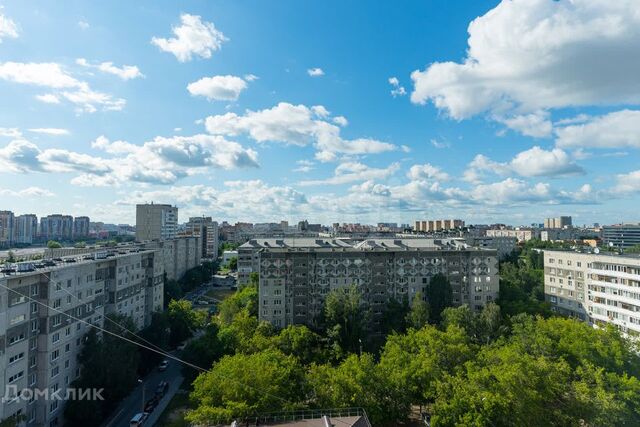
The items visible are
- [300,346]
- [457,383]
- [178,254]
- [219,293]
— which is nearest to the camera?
[457,383]

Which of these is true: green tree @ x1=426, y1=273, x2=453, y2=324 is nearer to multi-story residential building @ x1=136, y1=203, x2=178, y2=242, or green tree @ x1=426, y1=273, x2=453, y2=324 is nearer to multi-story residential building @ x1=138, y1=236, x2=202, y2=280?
multi-story residential building @ x1=138, y1=236, x2=202, y2=280

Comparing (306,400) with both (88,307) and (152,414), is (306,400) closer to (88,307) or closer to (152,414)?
(152,414)

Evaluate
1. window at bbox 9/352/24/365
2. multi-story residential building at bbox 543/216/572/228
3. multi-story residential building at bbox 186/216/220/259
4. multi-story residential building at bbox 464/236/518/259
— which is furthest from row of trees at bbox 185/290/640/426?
multi-story residential building at bbox 543/216/572/228

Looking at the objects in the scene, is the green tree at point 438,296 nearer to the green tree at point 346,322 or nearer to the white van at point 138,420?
the green tree at point 346,322

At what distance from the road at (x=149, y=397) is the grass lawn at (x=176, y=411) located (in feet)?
1.22

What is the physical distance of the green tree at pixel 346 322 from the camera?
3252 centimetres

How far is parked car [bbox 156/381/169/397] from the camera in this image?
2867 cm

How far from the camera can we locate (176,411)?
26188mm

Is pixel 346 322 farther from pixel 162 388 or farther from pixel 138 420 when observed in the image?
pixel 138 420

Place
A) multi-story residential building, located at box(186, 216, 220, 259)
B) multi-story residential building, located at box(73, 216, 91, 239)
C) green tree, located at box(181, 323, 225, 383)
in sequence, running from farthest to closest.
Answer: multi-story residential building, located at box(73, 216, 91, 239), multi-story residential building, located at box(186, 216, 220, 259), green tree, located at box(181, 323, 225, 383)

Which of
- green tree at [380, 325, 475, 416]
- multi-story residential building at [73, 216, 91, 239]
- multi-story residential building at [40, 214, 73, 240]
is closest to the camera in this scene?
green tree at [380, 325, 475, 416]

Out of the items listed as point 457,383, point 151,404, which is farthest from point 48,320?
point 457,383

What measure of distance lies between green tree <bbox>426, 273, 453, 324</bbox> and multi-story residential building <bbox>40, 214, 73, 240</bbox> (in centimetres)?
12543

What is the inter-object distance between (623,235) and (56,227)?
7232 inches
